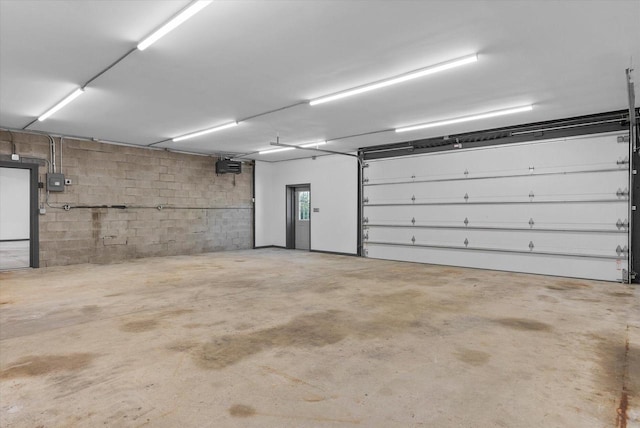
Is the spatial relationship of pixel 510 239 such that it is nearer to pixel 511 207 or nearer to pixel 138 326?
pixel 511 207

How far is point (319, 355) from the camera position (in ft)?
9.78

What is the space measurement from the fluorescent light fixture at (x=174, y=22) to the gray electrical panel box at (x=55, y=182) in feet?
18.8

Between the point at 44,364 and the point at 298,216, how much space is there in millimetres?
9010

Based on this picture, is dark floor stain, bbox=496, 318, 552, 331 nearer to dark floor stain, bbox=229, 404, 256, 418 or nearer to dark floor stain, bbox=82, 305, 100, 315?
dark floor stain, bbox=229, 404, 256, 418

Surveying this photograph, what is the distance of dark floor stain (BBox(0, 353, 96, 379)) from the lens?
265 cm

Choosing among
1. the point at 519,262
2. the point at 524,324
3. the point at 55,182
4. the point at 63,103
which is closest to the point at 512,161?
the point at 519,262

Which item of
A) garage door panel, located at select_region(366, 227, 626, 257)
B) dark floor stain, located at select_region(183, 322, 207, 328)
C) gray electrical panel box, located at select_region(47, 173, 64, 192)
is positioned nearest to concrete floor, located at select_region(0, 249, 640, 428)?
dark floor stain, located at select_region(183, 322, 207, 328)

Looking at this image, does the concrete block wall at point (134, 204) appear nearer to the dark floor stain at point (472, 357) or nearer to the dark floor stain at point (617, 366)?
the dark floor stain at point (472, 357)

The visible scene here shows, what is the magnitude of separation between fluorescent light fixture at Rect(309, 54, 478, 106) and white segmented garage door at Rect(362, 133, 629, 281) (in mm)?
3758

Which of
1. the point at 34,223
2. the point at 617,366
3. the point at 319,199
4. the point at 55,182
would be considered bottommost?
the point at 617,366

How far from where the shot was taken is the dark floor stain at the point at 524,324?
3707mm

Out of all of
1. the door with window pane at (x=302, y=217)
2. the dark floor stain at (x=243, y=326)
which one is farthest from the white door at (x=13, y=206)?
the dark floor stain at (x=243, y=326)

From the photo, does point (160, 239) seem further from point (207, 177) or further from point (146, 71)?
point (146, 71)

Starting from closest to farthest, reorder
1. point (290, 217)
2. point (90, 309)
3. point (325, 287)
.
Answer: point (90, 309) → point (325, 287) → point (290, 217)
